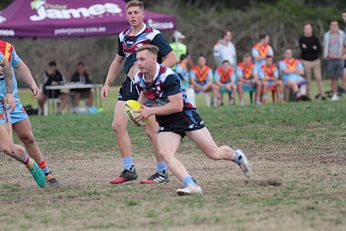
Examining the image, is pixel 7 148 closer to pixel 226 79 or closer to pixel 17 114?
pixel 17 114

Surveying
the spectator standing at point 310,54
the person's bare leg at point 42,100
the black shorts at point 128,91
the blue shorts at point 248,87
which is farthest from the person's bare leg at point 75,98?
the black shorts at point 128,91

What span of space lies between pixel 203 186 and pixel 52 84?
15.6 m

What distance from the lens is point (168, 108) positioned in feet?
27.5

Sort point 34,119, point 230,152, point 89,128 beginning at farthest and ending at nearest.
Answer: point 34,119 → point 89,128 → point 230,152

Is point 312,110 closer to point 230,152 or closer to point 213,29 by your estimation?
point 230,152

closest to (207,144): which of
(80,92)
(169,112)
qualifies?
(169,112)

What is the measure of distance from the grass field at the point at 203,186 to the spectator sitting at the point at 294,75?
7109mm

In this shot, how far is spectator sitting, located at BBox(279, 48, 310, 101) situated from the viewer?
23391 mm

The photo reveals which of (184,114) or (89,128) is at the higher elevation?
(184,114)

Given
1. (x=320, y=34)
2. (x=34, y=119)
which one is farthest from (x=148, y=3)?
(x=34, y=119)

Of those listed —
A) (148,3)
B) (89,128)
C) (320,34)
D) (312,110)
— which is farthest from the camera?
(148,3)

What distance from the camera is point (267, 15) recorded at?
124 feet

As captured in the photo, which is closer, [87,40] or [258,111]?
[258,111]

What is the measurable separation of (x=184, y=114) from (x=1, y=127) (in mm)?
1924
